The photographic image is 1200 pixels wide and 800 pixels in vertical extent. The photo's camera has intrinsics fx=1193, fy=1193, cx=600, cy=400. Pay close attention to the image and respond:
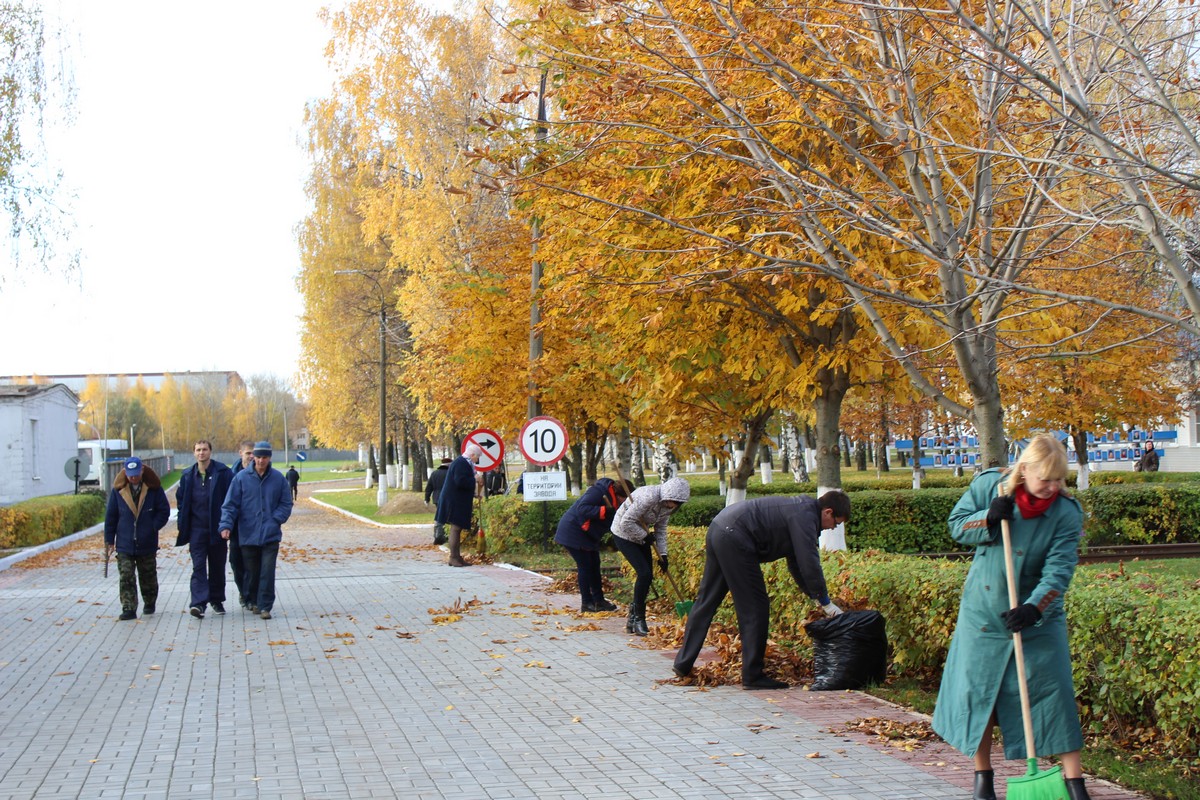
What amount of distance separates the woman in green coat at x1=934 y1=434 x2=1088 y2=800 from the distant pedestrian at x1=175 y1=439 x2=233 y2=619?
9.10 metres

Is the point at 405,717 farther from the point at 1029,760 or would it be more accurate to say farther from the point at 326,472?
the point at 326,472

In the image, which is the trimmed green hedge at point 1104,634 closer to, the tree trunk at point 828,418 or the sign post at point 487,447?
the tree trunk at point 828,418

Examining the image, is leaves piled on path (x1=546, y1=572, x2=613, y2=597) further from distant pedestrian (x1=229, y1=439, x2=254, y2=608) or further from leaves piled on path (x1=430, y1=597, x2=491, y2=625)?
distant pedestrian (x1=229, y1=439, x2=254, y2=608)

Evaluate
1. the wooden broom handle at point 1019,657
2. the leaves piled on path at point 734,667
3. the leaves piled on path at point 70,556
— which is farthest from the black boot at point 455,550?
the wooden broom handle at point 1019,657

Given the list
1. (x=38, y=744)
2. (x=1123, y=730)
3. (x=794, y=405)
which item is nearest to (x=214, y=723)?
(x=38, y=744)

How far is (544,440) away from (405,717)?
10.2 meters

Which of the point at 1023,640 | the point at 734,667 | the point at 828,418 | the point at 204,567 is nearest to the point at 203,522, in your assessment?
the point at 204,567

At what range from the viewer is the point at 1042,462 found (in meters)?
5.00

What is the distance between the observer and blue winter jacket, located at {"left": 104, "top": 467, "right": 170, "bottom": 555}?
12.1 m

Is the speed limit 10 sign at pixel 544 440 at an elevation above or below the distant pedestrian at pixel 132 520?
above

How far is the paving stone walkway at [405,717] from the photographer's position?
19.0ft

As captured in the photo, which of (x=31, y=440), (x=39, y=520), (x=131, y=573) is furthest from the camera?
(x=31, y=440)

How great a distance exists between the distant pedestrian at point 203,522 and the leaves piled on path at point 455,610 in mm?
2310

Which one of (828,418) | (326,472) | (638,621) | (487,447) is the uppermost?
(828,418)
